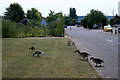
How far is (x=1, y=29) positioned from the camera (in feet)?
99.3

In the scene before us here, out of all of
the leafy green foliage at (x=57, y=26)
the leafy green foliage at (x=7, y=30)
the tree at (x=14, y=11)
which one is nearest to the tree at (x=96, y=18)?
the tree at (x=14, y=11)

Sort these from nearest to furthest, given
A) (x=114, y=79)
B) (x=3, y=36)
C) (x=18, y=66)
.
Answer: (x=114, y=79)
(x=18, y=66)
(x=3, y=36)

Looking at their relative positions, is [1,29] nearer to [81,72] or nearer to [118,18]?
[81,72]

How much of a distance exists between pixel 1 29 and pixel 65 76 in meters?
24.8

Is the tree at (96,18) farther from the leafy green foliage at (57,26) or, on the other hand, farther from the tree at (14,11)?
the leafy green foliage at (57,26)

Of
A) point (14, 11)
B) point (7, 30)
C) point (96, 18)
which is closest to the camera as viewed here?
point (7, 30)

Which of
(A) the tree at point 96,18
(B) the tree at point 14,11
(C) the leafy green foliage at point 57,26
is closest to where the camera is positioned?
(C) the leafy green foliage at point 57,26

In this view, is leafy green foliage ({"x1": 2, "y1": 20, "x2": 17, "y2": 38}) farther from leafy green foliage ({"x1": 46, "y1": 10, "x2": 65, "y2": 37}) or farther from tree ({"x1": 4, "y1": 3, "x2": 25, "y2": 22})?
tree ({"x1": 4, "y1": 3, "x2": 25, "y2": 22})

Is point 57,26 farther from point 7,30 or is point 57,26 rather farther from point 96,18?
point 96,18

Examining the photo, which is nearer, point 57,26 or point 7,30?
point 7,30

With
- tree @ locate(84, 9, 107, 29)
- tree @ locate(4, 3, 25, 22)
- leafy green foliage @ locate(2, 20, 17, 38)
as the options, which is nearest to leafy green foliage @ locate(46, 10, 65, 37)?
leafy green foliage @ locate(2, 20, 17, 38)

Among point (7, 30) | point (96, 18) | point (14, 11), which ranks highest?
point (14, 11)

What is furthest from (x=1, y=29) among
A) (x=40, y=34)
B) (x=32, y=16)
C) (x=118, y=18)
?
(x=118, y=18)

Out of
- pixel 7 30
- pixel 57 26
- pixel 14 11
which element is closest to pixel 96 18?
pixel 14 11
